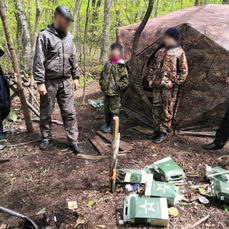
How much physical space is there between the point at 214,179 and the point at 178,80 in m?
1.77

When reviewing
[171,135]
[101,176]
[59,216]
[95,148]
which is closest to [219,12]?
[171,135]

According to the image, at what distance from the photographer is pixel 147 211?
81.6 inches

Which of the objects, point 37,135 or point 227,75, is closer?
point 227,75

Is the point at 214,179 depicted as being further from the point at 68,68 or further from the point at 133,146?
the point at 68,68

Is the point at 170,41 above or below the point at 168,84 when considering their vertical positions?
above

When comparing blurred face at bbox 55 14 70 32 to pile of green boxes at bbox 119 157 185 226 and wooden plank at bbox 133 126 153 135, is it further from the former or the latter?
wooden plank at bbox 133 126 153 135

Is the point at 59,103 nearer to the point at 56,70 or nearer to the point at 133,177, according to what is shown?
the point at 56,70

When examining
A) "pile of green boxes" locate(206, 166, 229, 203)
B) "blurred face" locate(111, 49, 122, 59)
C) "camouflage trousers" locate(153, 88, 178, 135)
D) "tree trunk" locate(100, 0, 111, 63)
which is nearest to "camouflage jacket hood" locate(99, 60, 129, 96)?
"blurred face" locate(111, 49, 122, 59)

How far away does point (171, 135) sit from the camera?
4.07 meters

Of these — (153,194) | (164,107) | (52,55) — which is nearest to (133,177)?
(153,194)

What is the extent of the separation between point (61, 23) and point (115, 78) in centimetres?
148

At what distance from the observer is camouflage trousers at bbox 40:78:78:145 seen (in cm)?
326

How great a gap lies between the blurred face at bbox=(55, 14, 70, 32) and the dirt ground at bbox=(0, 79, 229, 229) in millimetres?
2139

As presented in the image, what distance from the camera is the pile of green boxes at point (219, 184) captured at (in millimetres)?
2279
